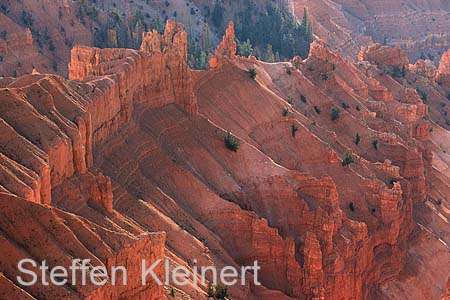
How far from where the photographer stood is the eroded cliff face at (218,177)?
28062 mm

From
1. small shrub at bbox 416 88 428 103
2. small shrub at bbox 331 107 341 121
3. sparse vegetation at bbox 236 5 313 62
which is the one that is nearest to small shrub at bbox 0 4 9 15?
sparse vegetation at bbox 236 5 313 62

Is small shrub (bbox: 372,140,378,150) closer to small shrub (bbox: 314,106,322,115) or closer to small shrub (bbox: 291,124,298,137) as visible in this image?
small shrub (bbox: 314,106,322,115)

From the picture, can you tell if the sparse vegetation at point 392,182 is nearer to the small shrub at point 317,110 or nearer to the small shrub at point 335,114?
the small shrub at point 335,114

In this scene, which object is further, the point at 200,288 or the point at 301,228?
the point at 301,228

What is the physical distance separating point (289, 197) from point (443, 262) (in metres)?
16.0

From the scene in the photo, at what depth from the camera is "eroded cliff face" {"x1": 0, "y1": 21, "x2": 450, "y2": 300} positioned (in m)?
28.1

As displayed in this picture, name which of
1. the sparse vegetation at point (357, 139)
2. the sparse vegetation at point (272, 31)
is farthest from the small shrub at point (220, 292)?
the sparse vegetation at point (272, 31)

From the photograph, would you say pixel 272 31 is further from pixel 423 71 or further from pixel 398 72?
pixel 398 72

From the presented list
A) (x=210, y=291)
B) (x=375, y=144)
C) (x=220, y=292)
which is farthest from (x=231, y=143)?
(x=375, y=144)

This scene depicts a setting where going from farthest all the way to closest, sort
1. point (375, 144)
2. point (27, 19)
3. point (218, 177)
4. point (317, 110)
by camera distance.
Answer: point (27, 19)
point (317, 110)
point (375, 144)
point (218, 177)

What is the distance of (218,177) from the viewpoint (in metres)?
45.9

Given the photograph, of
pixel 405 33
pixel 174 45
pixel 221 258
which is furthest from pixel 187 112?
pixel 405 33

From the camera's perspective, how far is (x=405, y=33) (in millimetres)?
152250

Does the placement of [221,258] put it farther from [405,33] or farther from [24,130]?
[405,33]
